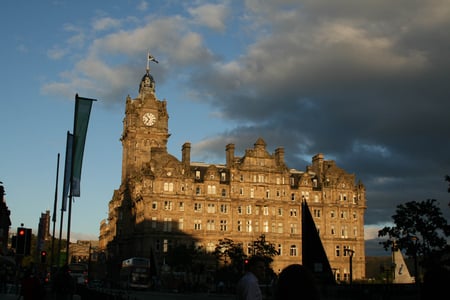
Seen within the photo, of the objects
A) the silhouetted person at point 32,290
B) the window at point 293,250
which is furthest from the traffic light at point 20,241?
the window at point 293,250

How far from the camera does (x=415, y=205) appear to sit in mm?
59000

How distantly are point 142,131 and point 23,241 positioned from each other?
9636 cm

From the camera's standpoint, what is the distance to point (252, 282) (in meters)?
10.3

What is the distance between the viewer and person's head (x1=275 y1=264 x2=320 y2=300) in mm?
6457

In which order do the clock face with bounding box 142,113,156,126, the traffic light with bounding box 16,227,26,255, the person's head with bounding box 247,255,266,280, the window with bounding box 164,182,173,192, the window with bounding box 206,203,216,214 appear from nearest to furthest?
the person's head with bounding box 247,255,266,280 < the traffic light with bounding box 16,227,26,255 < the window with bounding box 164,182,173,192 < the window with bounding box 206,203,216,214 < the clock face with bounding box 142,113,156,126

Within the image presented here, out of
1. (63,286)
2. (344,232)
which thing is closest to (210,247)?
(344,232)

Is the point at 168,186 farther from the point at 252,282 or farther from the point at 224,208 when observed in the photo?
the point at 252,282

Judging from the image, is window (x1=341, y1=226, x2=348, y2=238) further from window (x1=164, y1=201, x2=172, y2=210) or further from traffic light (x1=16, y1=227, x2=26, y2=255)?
traffic light (x1=16, y1=227, x2=26, y2=255)

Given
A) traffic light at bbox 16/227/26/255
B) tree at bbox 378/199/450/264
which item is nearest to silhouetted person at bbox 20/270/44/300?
traffic light at bbox 16/227/26/255

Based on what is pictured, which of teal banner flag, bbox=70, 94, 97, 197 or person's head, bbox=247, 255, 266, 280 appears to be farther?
teal banner flag, bbox=70, 94, 97, 197

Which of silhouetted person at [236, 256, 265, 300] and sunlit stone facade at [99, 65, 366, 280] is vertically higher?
sunlit stone facade at [99, 65, 366, 280]

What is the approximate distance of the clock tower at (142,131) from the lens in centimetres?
12625

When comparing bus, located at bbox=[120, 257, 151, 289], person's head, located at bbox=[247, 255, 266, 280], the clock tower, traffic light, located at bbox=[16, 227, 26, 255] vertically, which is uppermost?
the clock tower

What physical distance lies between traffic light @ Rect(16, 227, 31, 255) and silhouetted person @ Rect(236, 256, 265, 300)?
23800 mm
